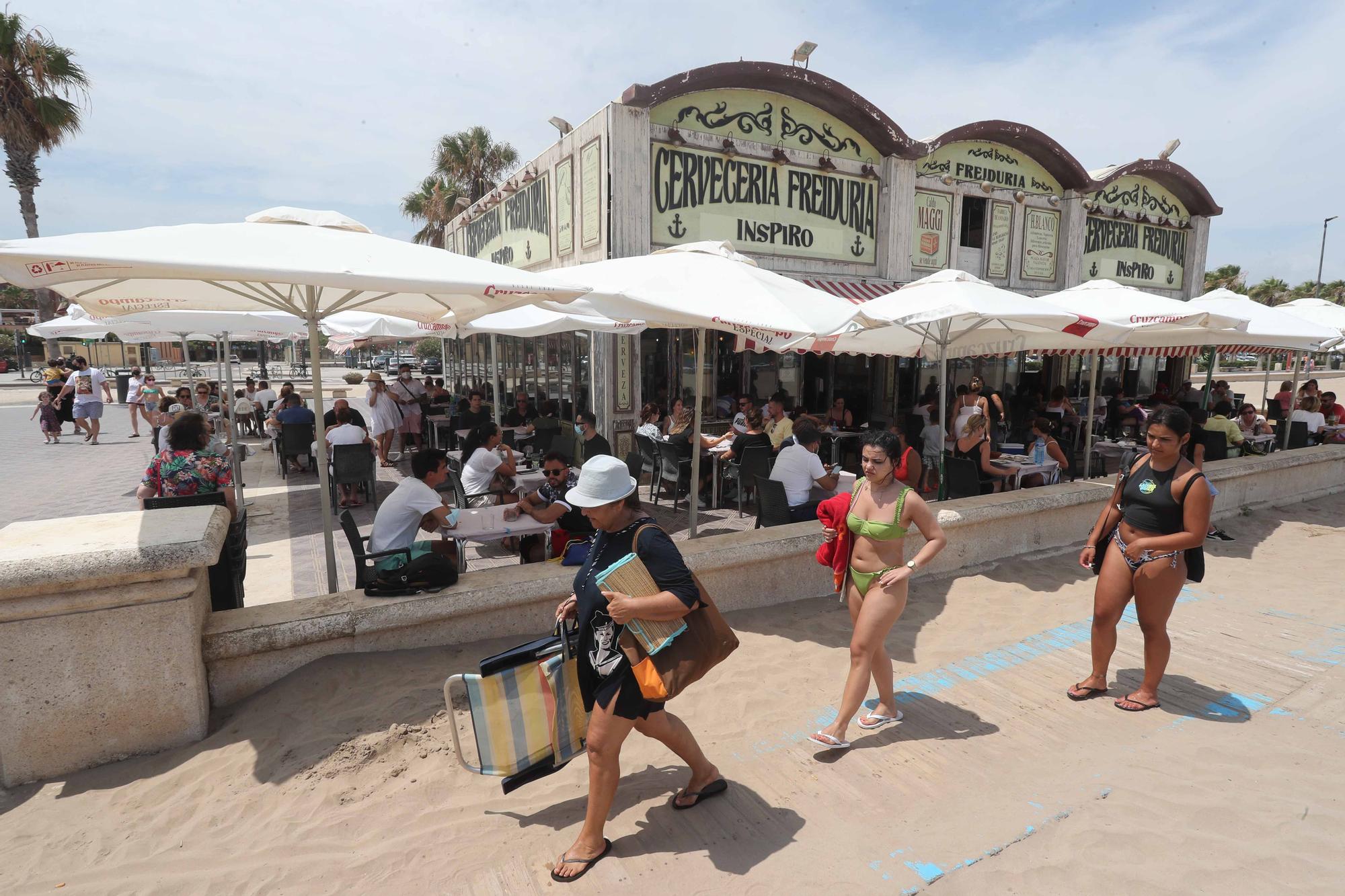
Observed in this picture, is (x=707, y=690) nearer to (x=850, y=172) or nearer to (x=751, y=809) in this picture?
(x=751, y=809)

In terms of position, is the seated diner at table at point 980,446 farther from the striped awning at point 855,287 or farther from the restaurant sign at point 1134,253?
the restaurant sign at point 1134,253

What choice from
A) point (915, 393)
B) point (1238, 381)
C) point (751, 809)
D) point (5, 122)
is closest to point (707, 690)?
point (751, 809)

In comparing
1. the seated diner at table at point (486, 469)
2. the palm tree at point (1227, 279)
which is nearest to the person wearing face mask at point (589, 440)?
the seated diner at table at point (486, 469)

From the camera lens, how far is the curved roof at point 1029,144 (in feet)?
41.9

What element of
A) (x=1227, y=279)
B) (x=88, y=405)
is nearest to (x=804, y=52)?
(x=88, y=405)

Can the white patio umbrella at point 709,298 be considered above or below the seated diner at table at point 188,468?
above

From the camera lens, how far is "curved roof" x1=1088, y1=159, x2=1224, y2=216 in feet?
48.7

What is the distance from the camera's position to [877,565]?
11.6 ft

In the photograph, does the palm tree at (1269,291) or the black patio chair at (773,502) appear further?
the palm tree at (1269,291)

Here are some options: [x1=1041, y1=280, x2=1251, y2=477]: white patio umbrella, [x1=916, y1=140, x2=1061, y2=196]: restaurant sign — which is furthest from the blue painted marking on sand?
[x1=916, y1=140, x2=1061, y2=196]: restaurant sign

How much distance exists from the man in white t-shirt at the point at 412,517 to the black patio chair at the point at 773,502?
2.66m

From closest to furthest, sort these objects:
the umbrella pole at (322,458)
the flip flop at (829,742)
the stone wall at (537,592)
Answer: the flip flop at (829,742) < the stone wall at (537,592) < the umbrella pole at (322,458)

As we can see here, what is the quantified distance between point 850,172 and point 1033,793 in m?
11.0

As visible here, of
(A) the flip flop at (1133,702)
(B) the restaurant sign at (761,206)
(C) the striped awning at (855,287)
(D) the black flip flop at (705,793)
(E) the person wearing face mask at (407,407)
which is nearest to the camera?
(D) the black flip flop at (705,793)
